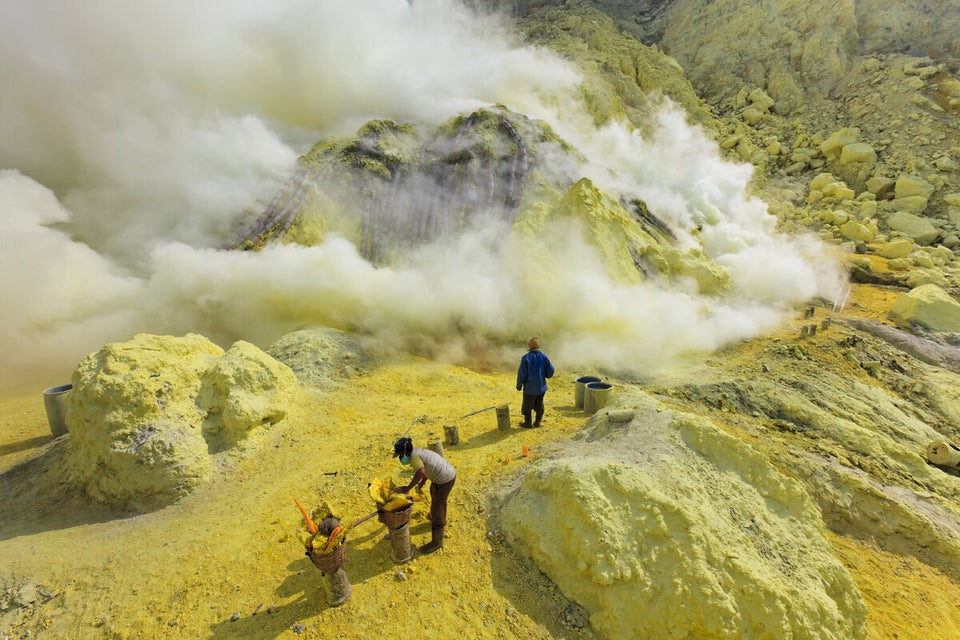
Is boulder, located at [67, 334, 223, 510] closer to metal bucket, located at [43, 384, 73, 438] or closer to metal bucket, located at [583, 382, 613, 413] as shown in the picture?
metal bucket, located at [43, 384, 73, 438]

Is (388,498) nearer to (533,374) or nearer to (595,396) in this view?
(533,374)

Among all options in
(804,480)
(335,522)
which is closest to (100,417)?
(335,522)

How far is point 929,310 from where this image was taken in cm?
1048

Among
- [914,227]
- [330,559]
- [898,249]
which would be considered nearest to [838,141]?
[914,227]

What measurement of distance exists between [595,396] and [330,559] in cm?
373

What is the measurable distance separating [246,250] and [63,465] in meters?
5.04

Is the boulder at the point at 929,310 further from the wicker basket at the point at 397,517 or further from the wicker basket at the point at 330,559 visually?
the wicker basket at the point at 330,559

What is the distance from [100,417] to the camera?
4227mm

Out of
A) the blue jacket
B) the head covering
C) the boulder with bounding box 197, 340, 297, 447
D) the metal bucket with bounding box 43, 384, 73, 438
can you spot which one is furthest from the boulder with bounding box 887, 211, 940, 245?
the metal bucket with bounding box 43, 384, 73, 438

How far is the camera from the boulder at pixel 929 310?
1030 cm

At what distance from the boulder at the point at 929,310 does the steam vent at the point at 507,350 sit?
0.46 feet

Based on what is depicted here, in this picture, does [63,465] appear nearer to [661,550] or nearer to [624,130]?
[661,550]

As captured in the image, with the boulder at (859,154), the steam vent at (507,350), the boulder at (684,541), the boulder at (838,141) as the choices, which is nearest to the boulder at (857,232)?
the steam vent at (507,350)

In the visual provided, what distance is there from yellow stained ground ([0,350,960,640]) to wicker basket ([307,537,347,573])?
0.34m
